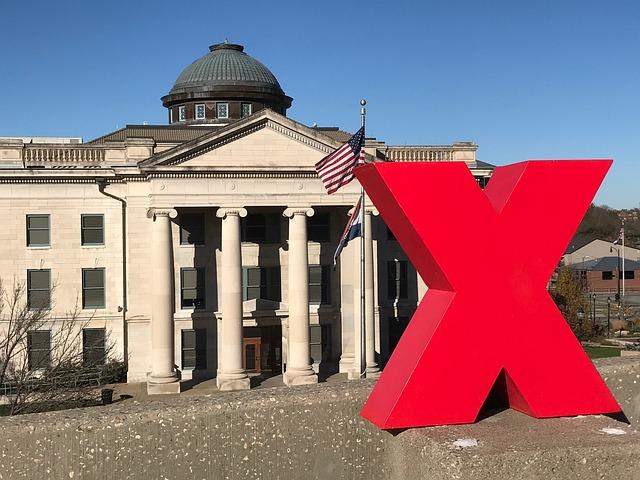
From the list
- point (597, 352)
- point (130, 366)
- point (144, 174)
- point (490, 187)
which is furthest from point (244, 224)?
point (490, 187)

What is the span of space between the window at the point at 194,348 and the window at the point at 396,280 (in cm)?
1043

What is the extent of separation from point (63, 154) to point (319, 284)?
14815mm

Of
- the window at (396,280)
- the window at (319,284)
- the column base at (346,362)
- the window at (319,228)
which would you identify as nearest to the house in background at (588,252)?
the window at (396,280)

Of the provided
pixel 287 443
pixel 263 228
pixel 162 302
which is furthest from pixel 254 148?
pixel 287 443

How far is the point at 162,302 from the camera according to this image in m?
39.5

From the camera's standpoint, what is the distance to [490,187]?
41.0ft

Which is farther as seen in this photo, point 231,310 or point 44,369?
point 231,310

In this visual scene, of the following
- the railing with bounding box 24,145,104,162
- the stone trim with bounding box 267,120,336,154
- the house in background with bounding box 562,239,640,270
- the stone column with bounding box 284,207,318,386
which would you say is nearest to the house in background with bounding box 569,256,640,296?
the house in background with bounding box 562,239,640,270

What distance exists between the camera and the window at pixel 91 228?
44.3m

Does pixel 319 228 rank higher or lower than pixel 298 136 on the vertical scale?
lower

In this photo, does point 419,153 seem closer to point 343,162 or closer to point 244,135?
point 244,135

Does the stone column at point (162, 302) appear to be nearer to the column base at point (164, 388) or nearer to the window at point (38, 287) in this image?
the column base at point (164, 388)

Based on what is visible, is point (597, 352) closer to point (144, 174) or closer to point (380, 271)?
point (380, 271)

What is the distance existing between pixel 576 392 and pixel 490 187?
10.3 ft
